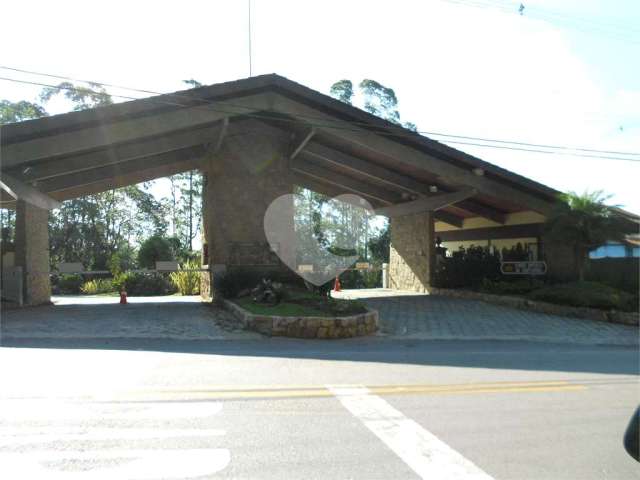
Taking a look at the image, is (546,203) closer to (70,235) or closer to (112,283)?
(112,283)

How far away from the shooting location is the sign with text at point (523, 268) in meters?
21.1

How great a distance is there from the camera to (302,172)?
23.3 metres

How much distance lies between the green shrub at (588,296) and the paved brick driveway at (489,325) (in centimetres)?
80

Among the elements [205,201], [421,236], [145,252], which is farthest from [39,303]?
[421,236]

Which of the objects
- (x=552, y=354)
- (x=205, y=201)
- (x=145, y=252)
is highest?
(x=205, y=201)

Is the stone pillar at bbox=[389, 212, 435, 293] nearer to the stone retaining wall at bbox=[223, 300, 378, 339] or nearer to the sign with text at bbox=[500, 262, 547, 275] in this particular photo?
the sign with text at bbox=[500, 262, 547, 275]

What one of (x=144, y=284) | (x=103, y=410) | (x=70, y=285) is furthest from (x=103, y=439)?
(x=70, y=285)

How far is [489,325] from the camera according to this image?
1475 centimetres

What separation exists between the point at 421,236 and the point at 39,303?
49.1 feet

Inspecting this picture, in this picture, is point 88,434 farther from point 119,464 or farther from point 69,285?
point 69,285

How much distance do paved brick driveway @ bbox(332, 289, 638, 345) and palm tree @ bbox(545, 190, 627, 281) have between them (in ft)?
9.53

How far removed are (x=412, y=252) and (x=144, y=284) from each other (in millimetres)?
13385

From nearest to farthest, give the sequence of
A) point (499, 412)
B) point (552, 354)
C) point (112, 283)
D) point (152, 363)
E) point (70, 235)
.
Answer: point (499, 412) < point (152, 363) < point (552, 354) < point (112, 283) < point (70, 235)

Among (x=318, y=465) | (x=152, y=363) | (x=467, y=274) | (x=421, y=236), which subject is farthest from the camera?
(x=421, y=236)
